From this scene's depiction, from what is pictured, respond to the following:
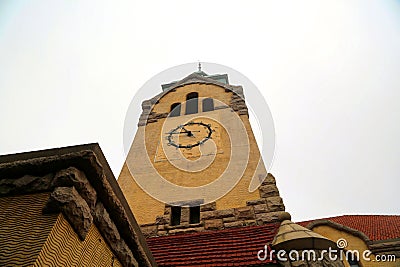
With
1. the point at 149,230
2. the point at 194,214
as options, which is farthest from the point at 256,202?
the point at 149,230

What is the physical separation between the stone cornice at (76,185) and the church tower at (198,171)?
348 cm

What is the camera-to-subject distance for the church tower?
239 inches

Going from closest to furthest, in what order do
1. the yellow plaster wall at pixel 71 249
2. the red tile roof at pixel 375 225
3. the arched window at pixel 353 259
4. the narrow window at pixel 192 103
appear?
the yellow plaster wall at pixel 71 249, the arched window at pixel 353 259, the red tile roof at pixel 375 225, the narrow window at pixel 192 103

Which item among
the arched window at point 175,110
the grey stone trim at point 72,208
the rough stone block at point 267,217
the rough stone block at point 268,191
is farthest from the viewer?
the arched window at point 175,110

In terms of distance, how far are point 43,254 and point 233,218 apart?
14.5 ft

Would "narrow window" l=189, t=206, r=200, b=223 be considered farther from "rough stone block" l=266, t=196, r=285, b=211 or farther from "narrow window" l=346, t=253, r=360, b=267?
"narrow window" l=346, t=253, r=360, b=267

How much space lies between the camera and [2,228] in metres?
2.09

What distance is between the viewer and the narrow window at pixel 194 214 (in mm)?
6297

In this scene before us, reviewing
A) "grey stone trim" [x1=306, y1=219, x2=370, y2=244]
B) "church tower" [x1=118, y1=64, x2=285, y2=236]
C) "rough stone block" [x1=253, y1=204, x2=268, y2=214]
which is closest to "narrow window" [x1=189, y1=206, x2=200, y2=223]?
"church tower" [x1=118, y1=64, x2=285, y2=236]

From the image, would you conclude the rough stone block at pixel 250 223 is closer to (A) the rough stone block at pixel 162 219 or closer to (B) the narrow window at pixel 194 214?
(B) the narrow window at pixel 194 214

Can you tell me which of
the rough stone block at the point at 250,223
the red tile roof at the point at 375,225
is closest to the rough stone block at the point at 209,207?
the rough stone block at the point at 250,223

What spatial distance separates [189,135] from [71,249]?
6.67 metres

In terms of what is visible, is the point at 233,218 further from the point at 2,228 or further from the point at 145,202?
the point at 2,228

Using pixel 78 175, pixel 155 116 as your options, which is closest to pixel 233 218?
pixel 78 175
